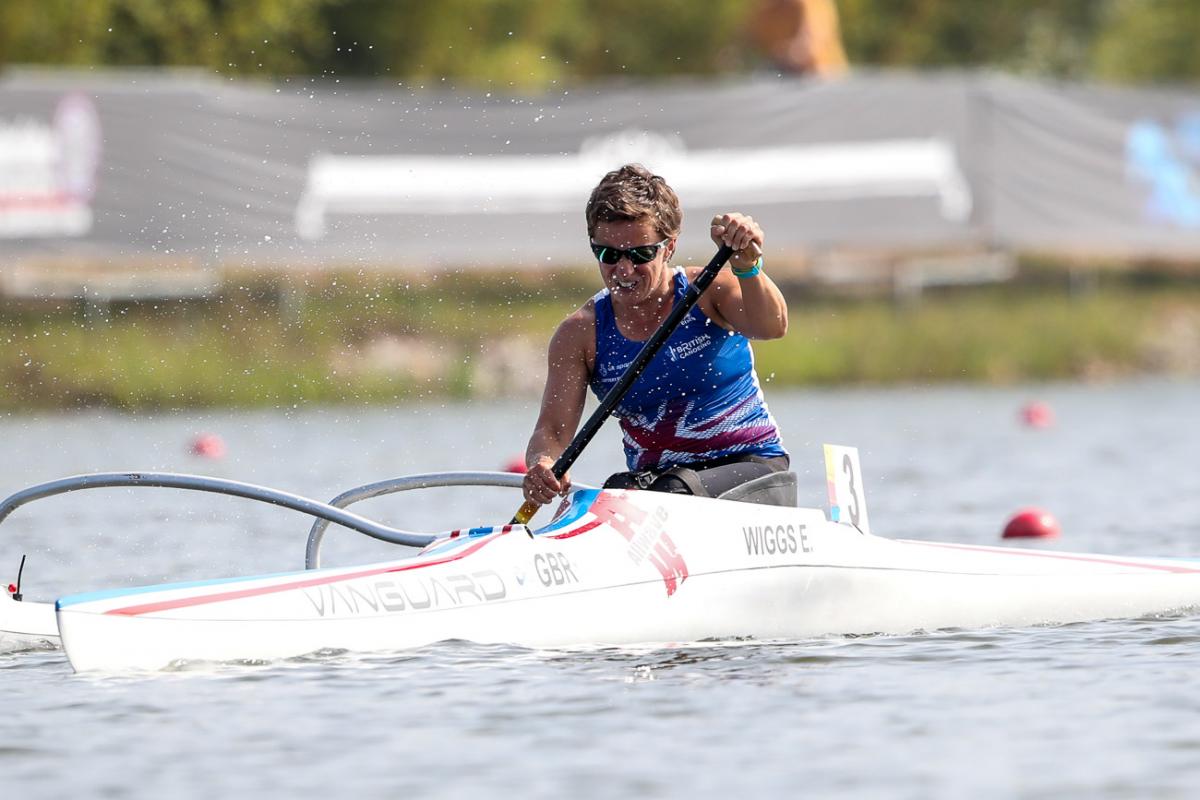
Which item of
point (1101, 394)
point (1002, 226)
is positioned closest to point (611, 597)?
point (1002, 226)

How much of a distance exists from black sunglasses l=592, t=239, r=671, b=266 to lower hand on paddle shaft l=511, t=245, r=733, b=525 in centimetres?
16

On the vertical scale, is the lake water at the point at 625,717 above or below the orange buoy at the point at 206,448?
below

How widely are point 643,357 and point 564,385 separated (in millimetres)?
442

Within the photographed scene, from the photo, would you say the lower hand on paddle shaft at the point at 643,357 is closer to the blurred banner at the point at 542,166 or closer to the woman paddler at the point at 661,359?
the woman paddler at the point at 661,359

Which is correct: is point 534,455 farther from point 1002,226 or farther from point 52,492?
point 1002,226

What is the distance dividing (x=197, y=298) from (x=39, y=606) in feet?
42.4

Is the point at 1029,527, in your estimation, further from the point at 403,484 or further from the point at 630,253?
the point at 630,253

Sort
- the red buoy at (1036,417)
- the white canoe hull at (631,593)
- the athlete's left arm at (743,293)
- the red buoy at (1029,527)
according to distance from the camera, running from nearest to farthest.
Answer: the white canoe hull at (631,593)
the athlete's left arm at (743,293)
the red buoy at (1029,527)
the red buoy at (1036,417)

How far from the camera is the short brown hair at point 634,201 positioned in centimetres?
666

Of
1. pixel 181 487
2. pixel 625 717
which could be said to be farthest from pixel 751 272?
pixel 181 487

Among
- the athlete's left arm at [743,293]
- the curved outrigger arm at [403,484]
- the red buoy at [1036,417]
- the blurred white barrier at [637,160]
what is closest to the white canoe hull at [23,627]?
the curved outrigger arm at [403,484]

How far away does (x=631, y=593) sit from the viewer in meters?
6.69

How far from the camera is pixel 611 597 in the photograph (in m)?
6.65

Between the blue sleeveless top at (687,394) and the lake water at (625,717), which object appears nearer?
the lake water at (625,717)
